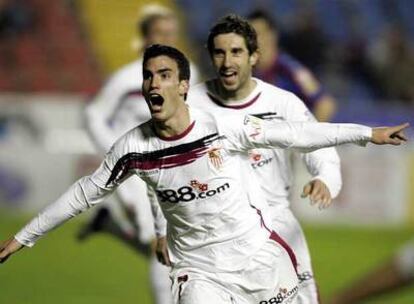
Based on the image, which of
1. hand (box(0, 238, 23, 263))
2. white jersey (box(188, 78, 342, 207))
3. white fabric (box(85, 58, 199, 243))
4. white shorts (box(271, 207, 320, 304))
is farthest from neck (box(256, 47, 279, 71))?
hand (box(0, 238, 23, 263))

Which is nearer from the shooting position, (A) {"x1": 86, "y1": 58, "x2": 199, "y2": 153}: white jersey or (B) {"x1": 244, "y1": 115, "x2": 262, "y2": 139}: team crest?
(B) {"x1": 244, "y1": 115, "x2": 262, "y2": 139}: team crest

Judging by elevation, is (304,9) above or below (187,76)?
above

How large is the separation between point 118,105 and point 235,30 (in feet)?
7.68

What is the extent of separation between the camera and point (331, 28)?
20109 millimetres

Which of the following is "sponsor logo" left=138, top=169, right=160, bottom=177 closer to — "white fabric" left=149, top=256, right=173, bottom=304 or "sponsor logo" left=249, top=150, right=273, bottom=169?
"sponsor logo" left=249, top=150, right=273, bottom=169

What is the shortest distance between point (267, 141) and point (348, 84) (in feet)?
44.1

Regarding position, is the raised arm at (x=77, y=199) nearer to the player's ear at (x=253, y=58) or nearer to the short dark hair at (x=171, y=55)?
the short dark hair at (x=171, y=55)

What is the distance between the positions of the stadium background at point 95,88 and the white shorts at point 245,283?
322cm

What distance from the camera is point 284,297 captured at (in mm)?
6379

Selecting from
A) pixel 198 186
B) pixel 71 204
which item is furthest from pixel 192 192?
pixel 71 204

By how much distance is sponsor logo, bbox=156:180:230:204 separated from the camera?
241 inches

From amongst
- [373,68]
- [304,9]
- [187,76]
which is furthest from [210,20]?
[187,76]

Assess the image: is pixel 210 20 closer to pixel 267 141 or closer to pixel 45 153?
pixel 45 153

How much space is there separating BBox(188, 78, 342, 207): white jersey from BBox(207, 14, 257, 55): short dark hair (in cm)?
34
